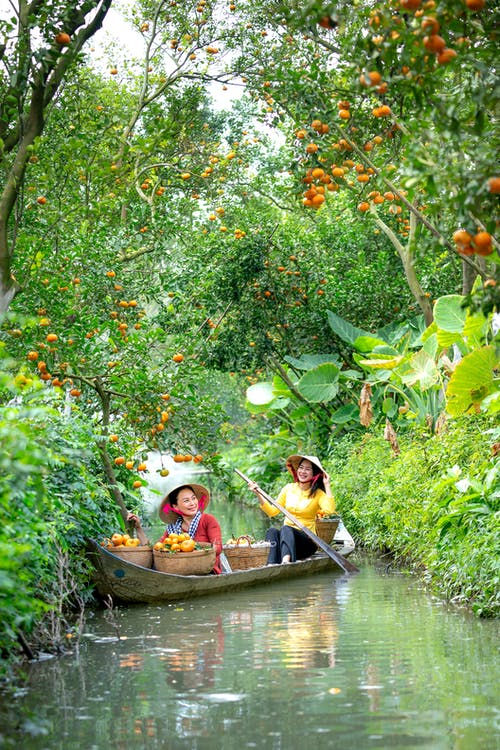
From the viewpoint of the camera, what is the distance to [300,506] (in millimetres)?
11945

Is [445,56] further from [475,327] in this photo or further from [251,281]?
[251,281]

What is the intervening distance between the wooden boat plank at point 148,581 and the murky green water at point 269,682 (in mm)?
173

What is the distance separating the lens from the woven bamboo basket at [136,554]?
895cm

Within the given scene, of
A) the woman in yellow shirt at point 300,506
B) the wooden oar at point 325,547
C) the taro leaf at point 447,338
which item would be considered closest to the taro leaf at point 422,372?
the taro leaf at point 447,338

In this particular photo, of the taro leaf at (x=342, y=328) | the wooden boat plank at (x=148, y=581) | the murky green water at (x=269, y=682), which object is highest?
the taro leaf at (x=342, y=328)

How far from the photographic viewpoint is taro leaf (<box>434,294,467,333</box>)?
1198 centimetres

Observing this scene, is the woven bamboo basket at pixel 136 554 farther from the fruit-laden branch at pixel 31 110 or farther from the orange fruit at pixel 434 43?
the orange fruit at pixel 434 43

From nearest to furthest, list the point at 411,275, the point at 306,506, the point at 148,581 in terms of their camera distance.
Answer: the point at 148,581 < the point at 306,506 < the point at 411,275

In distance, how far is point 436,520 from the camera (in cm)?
1013

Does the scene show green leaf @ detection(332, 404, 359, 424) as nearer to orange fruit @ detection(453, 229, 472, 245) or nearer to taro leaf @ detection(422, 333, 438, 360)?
taro leaf @ detection(422, 333, 438, 360)

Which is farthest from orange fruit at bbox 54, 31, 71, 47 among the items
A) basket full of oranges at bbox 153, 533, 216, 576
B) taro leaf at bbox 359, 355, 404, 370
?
taro leaf at bbox 359, 355, 404, 370

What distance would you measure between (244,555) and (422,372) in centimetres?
355

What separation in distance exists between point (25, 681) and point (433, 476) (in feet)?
20.3

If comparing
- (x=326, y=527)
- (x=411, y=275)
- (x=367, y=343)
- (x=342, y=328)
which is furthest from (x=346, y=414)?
(x=326, y=527)
